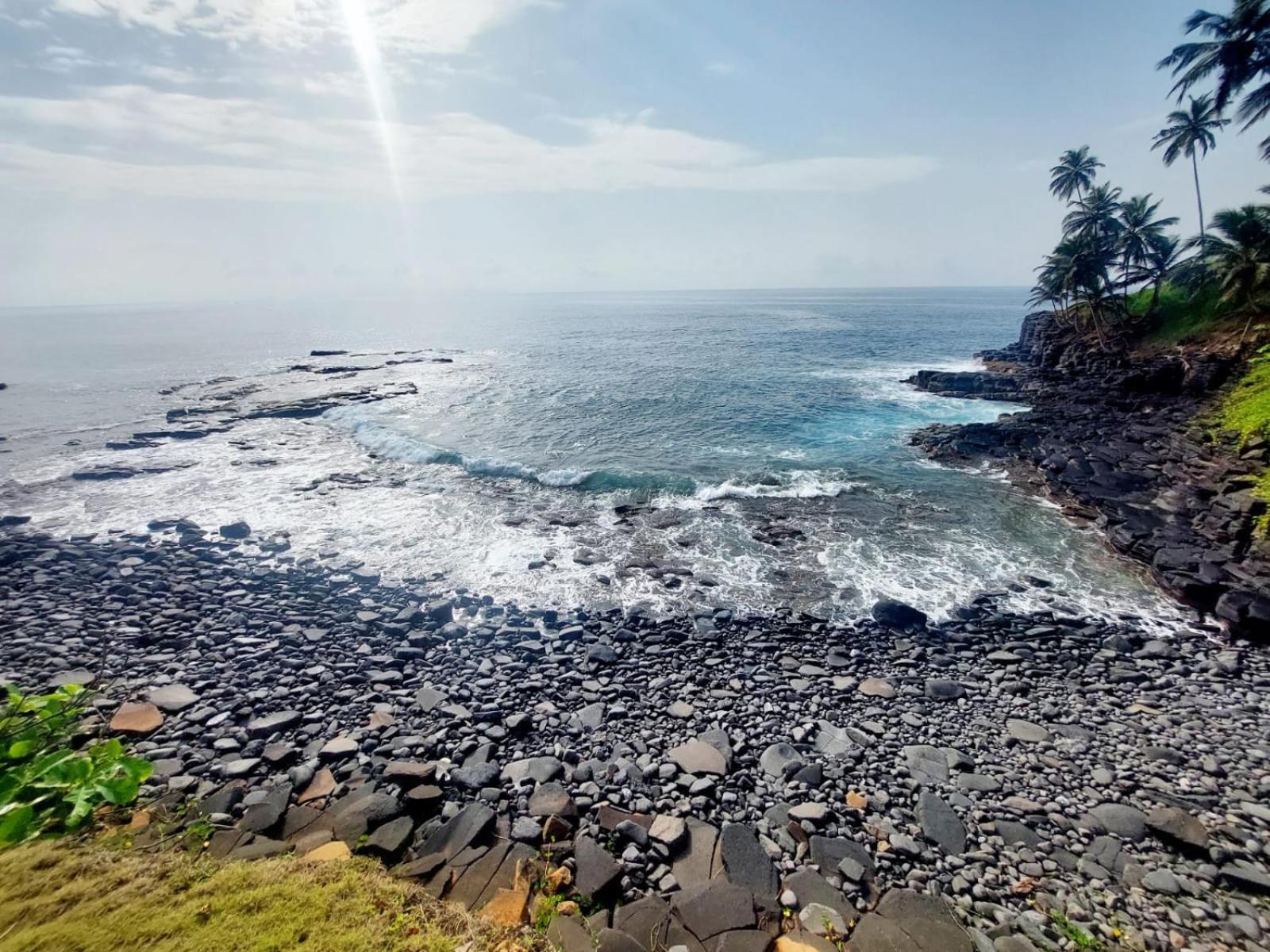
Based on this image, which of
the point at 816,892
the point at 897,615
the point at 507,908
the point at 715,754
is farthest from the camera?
the point at 897,615

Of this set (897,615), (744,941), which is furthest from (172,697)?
(897,615)

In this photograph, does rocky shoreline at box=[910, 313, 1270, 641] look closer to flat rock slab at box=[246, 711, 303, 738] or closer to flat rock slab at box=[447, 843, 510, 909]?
flat rock slab at box=[447, 843, 510, 909]

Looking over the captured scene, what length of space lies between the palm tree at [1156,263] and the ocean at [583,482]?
18.6 m

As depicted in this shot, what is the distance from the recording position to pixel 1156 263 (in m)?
48.5

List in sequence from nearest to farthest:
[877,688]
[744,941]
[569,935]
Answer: [569,935] → [744,941] → [877,688]

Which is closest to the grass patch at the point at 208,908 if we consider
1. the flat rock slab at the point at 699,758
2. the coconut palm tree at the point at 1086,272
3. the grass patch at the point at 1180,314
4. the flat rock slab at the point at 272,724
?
the flat rock slab at the point at 272,724

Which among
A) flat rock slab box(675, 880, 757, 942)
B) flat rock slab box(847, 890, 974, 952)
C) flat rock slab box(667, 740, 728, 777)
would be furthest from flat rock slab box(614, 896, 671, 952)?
flat rock slab box(667, 740, 728, 777)

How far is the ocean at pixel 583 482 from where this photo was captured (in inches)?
732

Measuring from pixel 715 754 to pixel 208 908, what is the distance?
315 inches

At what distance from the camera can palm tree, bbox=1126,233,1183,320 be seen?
47.7 metres

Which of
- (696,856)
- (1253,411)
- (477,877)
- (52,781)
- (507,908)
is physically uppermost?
(1253,411)

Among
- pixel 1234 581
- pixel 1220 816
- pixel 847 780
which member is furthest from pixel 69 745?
pixel 1234 581

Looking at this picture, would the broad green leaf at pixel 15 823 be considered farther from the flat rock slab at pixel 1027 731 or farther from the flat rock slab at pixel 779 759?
the flat rock slab at pixel 1027 731

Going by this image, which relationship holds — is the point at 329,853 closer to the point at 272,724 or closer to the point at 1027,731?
the point at 272,724
